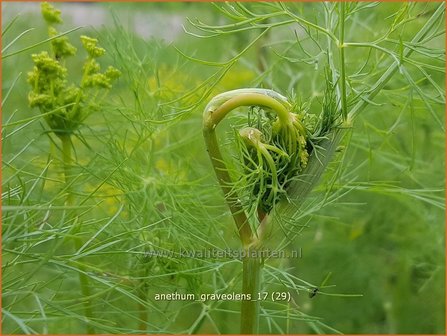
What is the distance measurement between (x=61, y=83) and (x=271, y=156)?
42 cm

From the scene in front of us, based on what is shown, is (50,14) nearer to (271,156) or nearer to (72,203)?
(72,203)

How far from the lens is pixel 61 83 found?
3.76 ft

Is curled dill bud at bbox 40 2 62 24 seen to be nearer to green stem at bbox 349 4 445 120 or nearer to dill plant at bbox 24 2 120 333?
dill plant at bbox 24 2 120 333

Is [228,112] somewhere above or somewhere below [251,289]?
above

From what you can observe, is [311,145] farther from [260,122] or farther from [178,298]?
[178,298]

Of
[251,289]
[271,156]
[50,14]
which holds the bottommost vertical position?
[251,289]

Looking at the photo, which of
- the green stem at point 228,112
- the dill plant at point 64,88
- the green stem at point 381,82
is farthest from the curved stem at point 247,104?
the dill plant at point 64,88

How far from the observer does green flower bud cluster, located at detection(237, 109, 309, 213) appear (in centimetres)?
91

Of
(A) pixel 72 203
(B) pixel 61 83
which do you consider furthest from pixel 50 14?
(A) pixel 72 203

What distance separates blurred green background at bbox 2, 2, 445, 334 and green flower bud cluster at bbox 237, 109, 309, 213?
0.13m

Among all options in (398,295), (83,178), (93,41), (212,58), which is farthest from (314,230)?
(93,41)

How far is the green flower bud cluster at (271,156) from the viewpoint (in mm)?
909

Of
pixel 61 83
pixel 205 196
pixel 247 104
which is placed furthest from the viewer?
pixel 205 196

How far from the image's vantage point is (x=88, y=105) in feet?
3.87
